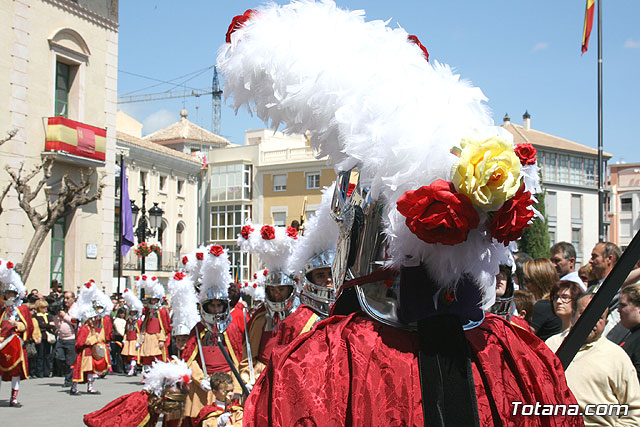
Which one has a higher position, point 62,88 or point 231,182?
point 62,88

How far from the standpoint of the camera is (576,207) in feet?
172

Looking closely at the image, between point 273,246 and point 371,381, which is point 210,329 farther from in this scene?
point 371,381

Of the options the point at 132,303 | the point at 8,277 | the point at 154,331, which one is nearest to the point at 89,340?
the point at 8,277

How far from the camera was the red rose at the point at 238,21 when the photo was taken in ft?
8.36

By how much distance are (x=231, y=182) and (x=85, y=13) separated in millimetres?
28101

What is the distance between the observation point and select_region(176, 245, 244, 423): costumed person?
6.86 m

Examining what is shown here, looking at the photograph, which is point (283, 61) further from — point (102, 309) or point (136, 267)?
point (136, 267)

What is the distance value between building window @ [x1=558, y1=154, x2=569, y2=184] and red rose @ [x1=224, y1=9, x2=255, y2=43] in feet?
170

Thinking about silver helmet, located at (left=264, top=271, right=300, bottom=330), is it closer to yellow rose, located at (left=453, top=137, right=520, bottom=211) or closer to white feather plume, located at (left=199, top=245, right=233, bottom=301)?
white feather plume, located at (left=199, top=245, right=233, bottom=301)

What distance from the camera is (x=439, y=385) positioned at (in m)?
2.11

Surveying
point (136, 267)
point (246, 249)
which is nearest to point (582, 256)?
point (136, 267)

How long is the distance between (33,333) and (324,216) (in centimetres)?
1121

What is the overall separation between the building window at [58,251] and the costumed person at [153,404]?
16732 mm

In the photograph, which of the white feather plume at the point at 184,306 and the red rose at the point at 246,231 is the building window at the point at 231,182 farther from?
the red rose at the point at 246,231
